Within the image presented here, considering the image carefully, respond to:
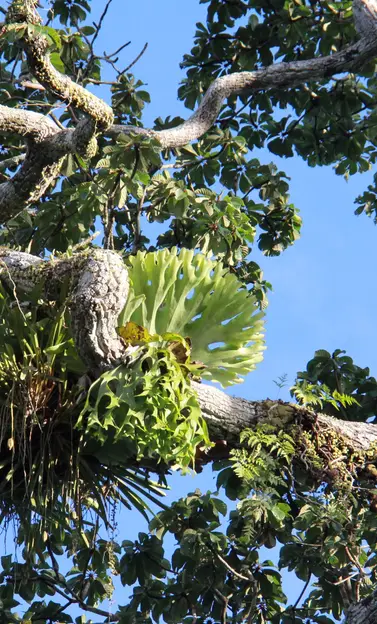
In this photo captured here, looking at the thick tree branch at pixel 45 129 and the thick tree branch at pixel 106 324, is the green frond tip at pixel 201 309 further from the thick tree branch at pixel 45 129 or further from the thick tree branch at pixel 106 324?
the thick tree branch at pixel 45 129

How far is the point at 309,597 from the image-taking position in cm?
440

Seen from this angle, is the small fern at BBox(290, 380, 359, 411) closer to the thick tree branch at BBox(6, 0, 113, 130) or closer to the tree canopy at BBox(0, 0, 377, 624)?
the tree canopy at BBox(0, 0, 377, 624)

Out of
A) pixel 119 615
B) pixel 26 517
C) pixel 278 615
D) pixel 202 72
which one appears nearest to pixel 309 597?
pixel 278 615

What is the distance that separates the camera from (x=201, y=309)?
3428mm

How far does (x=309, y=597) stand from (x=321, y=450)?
1411mm

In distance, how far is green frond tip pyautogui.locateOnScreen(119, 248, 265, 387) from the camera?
338cm

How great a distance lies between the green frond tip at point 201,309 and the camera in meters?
3.38

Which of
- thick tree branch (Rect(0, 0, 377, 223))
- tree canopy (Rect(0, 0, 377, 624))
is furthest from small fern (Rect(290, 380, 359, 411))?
thick tree branch (Rect(0, 0, 377, 223))

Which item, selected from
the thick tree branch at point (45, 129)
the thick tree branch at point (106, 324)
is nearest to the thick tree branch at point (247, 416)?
the thick tree branch at point (106, 324)

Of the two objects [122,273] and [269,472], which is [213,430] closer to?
[269,472]

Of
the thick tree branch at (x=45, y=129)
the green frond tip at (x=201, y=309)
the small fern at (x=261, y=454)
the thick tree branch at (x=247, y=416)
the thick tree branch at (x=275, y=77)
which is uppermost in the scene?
the thick tree branch at (x=275, y=77)

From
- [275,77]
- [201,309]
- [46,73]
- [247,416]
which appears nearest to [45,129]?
[46,73]

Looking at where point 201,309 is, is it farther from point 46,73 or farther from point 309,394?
point 46,73

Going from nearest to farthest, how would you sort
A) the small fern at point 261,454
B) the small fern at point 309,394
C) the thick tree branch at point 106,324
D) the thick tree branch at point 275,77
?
the thick tree branch at point 106,324 < the small fern at point 261,454 < the small fern at point 309,394 < the thick tree branch at point 275,77
